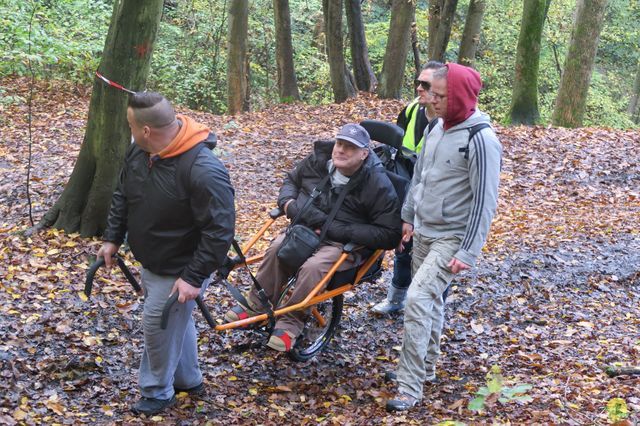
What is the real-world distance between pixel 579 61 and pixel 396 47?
4298 mm

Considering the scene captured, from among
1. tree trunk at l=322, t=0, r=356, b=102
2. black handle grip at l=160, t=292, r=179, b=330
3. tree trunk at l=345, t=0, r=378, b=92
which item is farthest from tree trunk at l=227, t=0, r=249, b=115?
black handle grip at l=160, t=292, r=179, b=330

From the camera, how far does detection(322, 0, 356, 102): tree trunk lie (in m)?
17.9

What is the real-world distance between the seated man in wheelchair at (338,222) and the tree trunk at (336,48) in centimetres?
1259

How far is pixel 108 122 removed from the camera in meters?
7.09

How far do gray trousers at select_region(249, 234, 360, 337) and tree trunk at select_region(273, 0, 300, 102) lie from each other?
13.7 metres

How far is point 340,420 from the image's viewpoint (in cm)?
494

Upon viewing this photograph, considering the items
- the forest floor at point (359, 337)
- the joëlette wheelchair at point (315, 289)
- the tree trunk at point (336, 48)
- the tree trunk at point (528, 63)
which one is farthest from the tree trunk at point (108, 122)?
the tree trunk at point (336, 48)

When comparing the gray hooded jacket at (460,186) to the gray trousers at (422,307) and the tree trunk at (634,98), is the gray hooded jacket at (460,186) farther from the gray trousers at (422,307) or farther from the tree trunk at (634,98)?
the tree trunk at (634,98)

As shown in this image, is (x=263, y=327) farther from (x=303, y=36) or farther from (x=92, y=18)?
(x=303, y=36)

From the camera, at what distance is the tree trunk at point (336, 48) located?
1789cm

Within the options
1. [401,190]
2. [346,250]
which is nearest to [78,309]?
[346,250]

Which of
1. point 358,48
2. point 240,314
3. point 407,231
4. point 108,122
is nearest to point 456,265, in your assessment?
point 407,231

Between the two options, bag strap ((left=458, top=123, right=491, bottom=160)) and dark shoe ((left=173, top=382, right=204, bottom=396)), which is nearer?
bag strap ((left=458, top=123, right=491, bottom=160))

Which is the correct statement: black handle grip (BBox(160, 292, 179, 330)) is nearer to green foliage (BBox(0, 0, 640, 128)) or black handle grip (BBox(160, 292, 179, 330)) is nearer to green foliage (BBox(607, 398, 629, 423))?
green foliage (BBox(607, 398, 629, 423))
